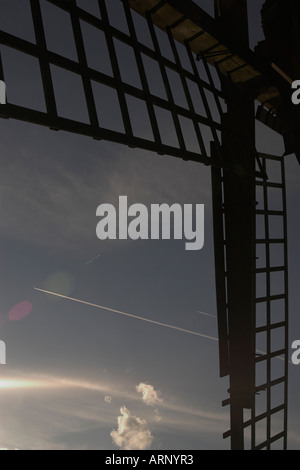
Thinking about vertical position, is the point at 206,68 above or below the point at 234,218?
above

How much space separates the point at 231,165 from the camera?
23.9ft

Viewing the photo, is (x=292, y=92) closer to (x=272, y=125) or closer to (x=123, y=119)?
(x=272, y=125)

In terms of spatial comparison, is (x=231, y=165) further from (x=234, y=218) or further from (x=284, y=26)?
(x=284, y=26)

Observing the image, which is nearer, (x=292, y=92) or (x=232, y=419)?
(x=232, y=419)

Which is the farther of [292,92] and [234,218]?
[292,92]

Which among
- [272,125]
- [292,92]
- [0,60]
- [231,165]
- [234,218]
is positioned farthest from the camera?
[272,125]

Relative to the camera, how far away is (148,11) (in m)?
6.43
